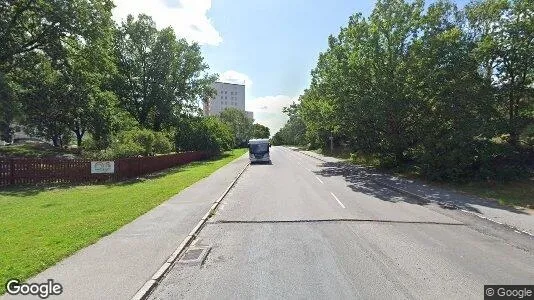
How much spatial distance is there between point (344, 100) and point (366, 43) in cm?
435

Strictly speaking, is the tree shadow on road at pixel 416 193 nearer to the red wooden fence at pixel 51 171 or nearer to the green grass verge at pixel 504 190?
the green grass verge at pixel 504 190

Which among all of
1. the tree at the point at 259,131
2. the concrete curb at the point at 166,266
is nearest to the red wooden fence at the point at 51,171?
the concrete curb at the point at 166,266

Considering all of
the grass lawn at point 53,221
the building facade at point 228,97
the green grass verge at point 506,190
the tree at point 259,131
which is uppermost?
the building facade at point 228,97

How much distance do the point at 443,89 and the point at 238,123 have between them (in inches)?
3817

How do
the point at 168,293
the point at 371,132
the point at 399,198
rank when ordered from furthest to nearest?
1. the point at 371,132
2. the point at 399,198
3. the point at 168,293

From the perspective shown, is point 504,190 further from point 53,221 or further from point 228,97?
point 228,97

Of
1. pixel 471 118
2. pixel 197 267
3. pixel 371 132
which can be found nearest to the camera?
pixel 197 267

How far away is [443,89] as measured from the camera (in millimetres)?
21391

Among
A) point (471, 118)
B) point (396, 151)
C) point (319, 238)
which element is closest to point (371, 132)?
point (396, 151)

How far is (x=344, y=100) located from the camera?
91.0 feet

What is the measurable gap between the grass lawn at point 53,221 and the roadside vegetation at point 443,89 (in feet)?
47.3

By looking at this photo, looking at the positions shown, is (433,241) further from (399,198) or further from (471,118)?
(471,118)

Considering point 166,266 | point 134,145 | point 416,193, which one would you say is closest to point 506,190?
point 416,193

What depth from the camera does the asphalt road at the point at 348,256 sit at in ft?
18.5
